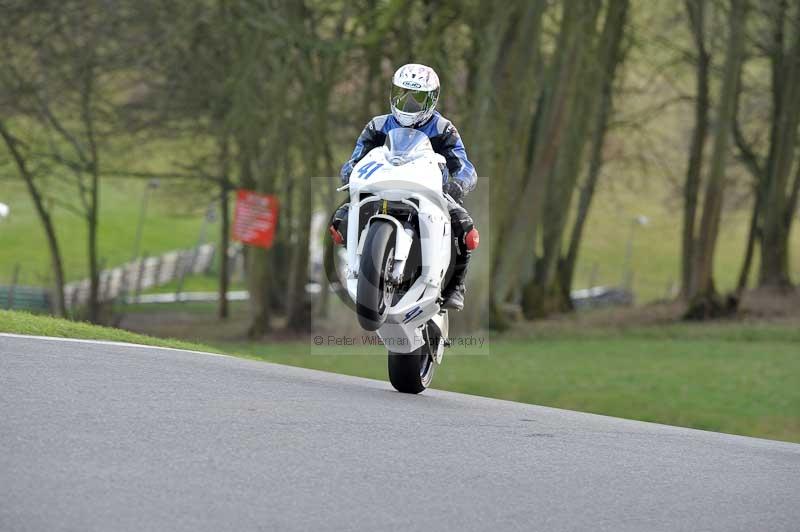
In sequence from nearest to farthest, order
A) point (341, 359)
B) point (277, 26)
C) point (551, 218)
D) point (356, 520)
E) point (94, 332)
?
point (356, 520) → point (94, 332) → point (277, 26) → point (341, 359) → point (551, 218)

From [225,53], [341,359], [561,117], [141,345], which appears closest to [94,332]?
[141,345]

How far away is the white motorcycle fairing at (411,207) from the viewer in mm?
10211

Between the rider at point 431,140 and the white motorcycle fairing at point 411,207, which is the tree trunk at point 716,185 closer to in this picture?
the rider at point 431,140

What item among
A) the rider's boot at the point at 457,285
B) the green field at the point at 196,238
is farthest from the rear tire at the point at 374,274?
the green field at the point at 196,238

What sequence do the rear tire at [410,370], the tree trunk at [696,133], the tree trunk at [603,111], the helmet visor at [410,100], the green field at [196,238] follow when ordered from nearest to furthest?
the helmet visor at [410,100] < the rear tire at [410,370] < the tree trunk at [603,111] < the tree trunk at [696,133] < the green field at [196,238]

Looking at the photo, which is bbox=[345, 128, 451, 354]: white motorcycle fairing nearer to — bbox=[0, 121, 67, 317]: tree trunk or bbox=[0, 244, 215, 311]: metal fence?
bbox=[0, 121, 67, 317]: tree trunk

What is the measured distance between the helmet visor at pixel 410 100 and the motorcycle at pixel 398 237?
0.54ft

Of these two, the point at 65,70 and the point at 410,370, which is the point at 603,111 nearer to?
the point at 65,70

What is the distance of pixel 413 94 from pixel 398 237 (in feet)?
3.62

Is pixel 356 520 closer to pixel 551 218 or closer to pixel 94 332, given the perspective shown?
pixel 94 332

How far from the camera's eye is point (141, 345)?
12.1m

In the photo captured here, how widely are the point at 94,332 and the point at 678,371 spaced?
12982 millimetres

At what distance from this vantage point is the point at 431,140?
11.0m

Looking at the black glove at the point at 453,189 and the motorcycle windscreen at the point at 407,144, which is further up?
the motorcycle windscreen at the point at 407,144
